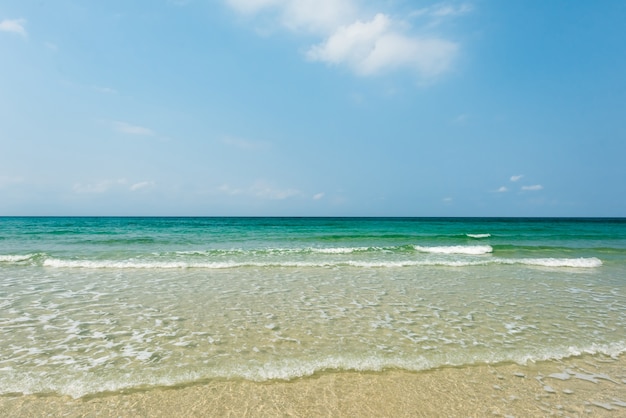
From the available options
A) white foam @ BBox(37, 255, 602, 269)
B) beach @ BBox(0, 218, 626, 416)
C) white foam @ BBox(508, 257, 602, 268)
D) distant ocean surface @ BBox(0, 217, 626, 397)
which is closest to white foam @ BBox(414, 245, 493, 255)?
white foam @ BBox(508, 257, 602, 268)

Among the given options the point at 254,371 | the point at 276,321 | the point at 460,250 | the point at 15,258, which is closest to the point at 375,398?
the point at 254,371

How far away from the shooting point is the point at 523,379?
4438mm

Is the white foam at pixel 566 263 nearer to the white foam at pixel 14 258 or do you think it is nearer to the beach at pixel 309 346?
the beach at pixel 309 346

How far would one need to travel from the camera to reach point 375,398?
3918 millimetres

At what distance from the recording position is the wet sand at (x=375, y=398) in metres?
3.65

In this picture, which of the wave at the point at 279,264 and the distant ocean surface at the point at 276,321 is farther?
the wave at the point at 279,264

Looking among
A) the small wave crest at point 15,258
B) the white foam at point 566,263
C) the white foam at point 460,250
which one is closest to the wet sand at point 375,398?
the white foam at point 566,263

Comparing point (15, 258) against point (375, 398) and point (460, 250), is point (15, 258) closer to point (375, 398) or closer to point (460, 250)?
point (375, 398)

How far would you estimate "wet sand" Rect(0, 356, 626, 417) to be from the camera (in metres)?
3.65

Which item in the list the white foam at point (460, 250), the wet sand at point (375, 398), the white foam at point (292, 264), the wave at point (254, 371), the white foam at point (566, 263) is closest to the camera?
the wet sand at point (375, 398)

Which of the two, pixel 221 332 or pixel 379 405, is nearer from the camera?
pixel 379 405

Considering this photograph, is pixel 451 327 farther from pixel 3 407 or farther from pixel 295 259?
pixel 295 259

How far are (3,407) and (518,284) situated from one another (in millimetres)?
12553

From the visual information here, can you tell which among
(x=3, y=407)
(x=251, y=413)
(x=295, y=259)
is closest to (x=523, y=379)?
(x=251, y=413)
